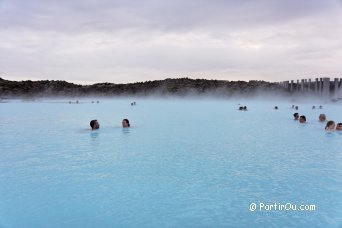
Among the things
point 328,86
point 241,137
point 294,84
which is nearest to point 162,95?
point 294,84

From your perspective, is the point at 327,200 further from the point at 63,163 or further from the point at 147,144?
the point at 147,144

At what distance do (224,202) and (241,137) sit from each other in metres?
13.7

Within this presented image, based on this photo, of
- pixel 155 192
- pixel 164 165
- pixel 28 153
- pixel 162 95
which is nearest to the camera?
pixel 155 192

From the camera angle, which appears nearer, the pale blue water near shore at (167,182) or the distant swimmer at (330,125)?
the pale blue water near shore at (167,182)

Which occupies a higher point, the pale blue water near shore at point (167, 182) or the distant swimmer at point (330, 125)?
the distant swimmer at point (330, 125)

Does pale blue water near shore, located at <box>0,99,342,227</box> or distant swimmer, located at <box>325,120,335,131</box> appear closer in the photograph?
pale blue water near shore, located at <box>0,99,342,227</box>

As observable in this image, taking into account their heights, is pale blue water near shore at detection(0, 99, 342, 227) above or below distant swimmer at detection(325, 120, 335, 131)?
below

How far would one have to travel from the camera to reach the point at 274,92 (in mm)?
99312

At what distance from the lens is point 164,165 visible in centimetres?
1401

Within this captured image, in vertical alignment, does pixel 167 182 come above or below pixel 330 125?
below

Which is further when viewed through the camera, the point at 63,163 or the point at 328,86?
the point at 328,86

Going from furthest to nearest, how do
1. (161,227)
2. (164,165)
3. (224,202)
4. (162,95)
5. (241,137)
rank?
(162,95), (241,137), (164,165), (224,202), (161,227)

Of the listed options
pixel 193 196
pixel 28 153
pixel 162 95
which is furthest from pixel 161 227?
pixel 162 95

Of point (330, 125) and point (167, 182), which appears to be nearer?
point (167, 182)
